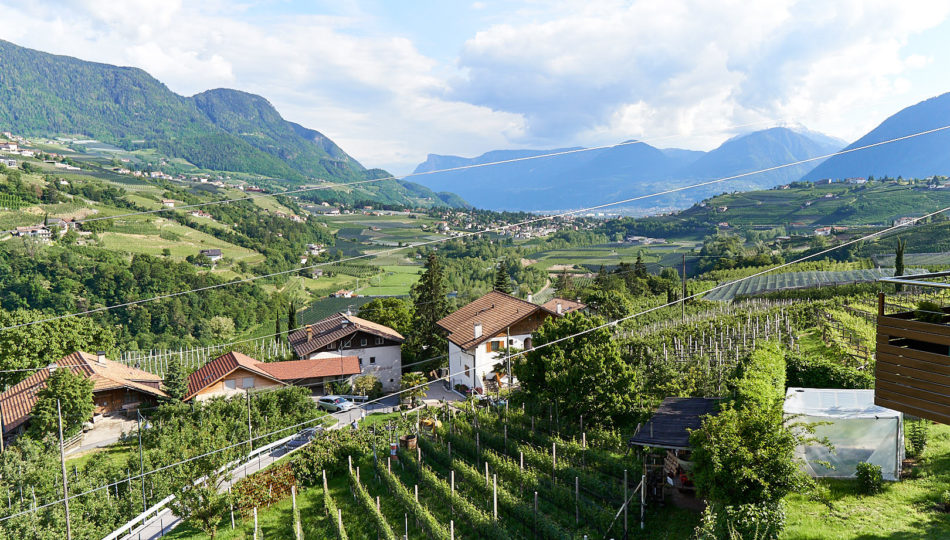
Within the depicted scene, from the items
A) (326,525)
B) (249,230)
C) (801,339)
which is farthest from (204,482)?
(249,230)

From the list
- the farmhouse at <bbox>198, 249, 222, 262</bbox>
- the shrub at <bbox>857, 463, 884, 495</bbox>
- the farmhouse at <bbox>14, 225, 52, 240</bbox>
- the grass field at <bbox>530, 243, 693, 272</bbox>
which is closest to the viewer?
the shrub at <bbox>857, 463, 884, 495</bbox>

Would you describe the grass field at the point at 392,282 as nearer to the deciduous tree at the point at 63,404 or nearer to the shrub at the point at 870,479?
the deciduous tree at the point at 63,404

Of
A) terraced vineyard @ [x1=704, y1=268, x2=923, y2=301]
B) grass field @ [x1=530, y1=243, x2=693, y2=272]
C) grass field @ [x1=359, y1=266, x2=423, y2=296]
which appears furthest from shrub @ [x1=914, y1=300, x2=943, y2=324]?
grass field @ [x1=359, y1=266, x2=423, y2=296]

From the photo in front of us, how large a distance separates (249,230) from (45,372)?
326ft

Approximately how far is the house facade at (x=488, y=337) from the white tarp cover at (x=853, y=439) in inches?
658

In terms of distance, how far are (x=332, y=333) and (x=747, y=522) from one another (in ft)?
98.3

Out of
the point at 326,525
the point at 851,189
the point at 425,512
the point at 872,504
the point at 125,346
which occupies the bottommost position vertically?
the point at 125,346

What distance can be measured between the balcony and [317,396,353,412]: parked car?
2419 centimetres

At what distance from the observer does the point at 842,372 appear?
1580 cm

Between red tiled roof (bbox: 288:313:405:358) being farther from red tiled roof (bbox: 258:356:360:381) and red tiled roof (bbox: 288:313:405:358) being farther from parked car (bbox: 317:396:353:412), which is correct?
parked car (bbox: 317:396:353:412)

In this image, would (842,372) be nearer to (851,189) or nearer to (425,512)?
(425,512)

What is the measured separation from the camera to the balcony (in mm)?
7355

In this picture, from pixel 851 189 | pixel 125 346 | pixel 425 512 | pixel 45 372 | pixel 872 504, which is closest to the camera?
pixel 872 504

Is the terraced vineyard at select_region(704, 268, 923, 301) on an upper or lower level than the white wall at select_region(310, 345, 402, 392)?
upper
